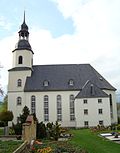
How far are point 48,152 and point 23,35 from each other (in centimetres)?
4868

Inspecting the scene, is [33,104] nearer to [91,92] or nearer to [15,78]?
[15,78]

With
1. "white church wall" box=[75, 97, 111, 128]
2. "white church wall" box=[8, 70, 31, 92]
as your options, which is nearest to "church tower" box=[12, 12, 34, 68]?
"white church wall" box=[8, 70, 31, 92]

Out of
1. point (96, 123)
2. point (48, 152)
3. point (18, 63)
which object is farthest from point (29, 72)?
point (48, 152)

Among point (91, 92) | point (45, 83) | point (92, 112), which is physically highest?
point (45, 83)

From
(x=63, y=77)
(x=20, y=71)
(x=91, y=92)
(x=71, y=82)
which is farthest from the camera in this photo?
(x=63, y=77)

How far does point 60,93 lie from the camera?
53.7 metres

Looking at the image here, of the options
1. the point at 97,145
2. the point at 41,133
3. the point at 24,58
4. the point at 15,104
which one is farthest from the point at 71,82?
the point at 97,145

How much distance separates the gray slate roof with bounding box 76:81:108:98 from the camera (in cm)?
5050

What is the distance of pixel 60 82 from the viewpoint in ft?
182

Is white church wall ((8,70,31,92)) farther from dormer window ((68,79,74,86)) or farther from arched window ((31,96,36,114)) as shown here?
dormer window ((68,79,74,86))

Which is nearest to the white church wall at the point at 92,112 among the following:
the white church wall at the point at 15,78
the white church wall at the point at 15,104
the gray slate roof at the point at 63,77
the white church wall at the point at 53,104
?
the white church wall at the point at 53,104

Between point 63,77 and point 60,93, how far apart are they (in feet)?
15.4

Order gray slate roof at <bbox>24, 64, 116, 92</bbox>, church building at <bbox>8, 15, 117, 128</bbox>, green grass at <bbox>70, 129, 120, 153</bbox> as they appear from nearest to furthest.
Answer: green grass at <bbox>70, 129, 120, 153</bbox> → church building at <bbox>8, 15, 117, 128</bbox> → gray slate roof at <bbox>24, 64, 116, 92</bbox>

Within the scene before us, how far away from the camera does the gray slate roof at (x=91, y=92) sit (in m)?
50.5
